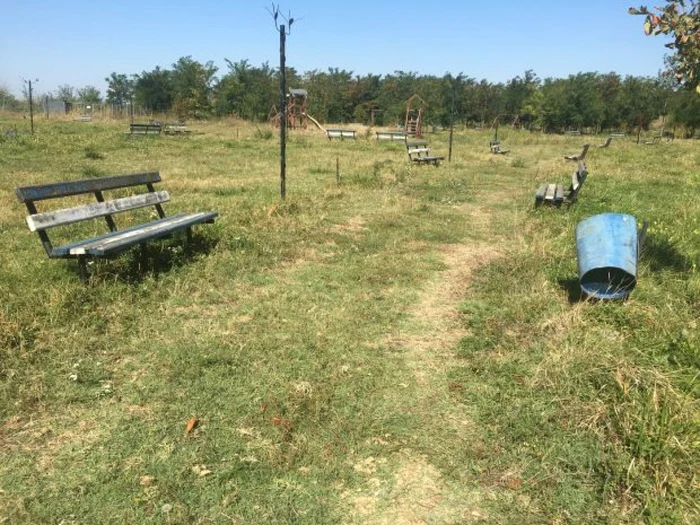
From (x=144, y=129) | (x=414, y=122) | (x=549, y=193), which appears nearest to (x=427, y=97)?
(x=414, y=122)

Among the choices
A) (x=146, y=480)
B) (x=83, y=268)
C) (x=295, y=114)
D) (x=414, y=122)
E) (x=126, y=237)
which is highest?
(x=295, y=114)

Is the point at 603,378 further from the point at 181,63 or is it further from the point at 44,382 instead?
the point at 181,63

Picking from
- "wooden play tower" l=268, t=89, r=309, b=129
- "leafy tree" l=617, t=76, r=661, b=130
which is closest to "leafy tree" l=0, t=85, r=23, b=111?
"wooden play tower" l=268, t=89, r=309, b=129

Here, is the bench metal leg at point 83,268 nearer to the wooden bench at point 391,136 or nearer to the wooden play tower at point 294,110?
the wooden bench at point 391,136

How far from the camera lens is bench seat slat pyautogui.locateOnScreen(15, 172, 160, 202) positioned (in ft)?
15.3

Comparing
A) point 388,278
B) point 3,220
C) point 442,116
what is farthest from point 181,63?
point 388,278

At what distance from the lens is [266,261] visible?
6059 millimetres

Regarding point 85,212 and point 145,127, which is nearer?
point 85,212


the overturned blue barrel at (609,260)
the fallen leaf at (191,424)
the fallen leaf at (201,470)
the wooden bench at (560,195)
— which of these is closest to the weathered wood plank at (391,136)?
the wooden bench at (560,195)

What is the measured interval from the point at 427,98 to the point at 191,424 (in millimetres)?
46651

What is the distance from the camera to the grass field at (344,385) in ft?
8.33

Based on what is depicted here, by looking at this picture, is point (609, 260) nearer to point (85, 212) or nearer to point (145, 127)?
point (85, 212)

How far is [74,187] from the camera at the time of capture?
5219 mm

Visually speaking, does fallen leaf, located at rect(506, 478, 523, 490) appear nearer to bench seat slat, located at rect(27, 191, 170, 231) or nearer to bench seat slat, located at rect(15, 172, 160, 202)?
bench seat slat, located at rect(27, 191, 170, 231)
